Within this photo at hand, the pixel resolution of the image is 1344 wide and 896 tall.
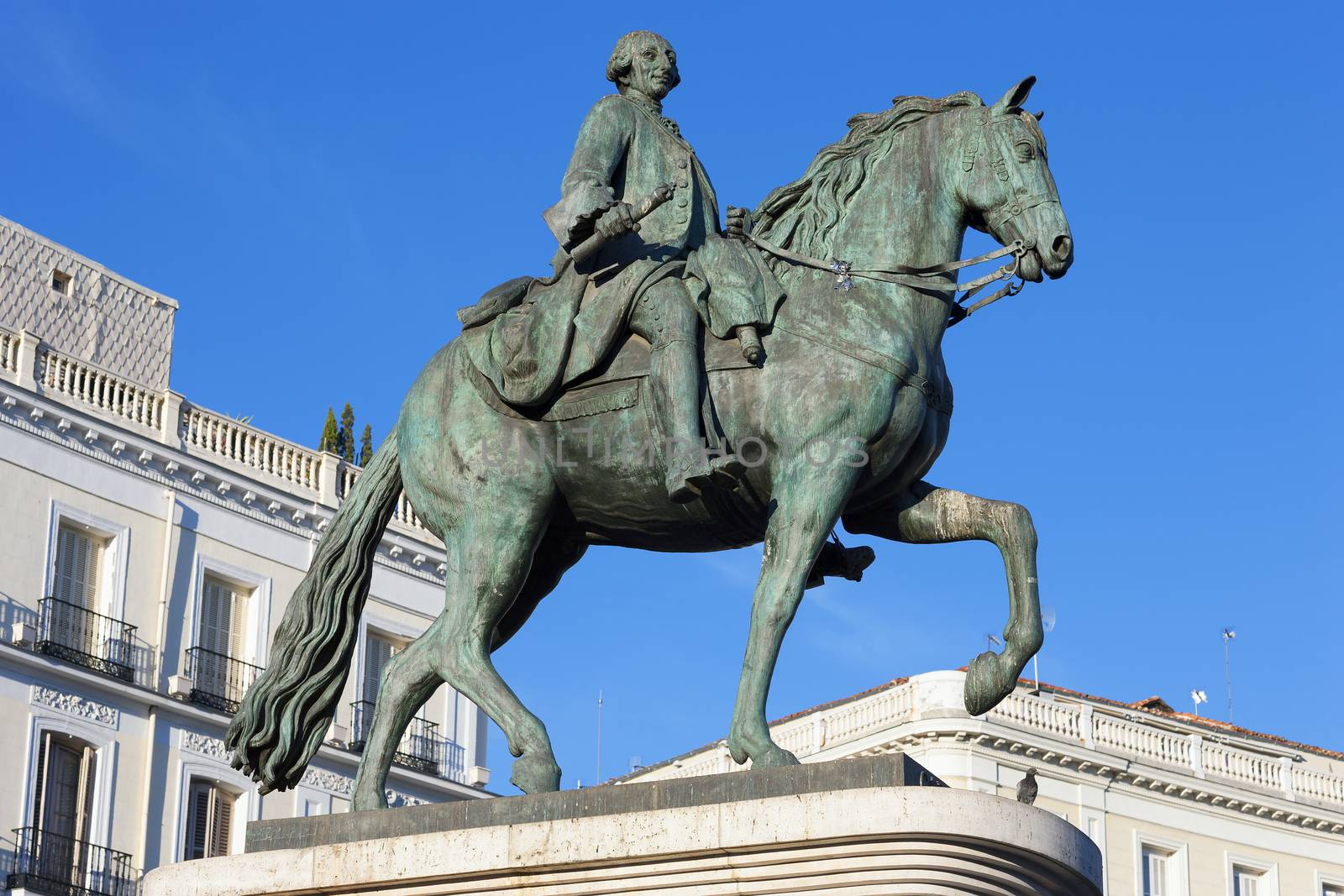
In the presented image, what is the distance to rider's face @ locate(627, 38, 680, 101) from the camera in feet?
41.5

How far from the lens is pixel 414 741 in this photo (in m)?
39.7

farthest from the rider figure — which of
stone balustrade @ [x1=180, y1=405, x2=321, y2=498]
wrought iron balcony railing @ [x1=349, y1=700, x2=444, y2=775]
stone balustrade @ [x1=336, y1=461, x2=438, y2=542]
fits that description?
stone balustrade @ [x1=336, y1=461, x2=438, y2=542]

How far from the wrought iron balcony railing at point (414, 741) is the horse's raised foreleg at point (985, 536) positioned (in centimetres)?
2702

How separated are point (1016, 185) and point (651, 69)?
198 cm

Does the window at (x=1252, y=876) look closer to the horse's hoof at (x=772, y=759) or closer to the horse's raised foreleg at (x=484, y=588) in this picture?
the horse's raised foreleg at (x=484, y=588)

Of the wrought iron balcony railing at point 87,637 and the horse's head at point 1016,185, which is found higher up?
the wrought iron balcony railing at point 87,637

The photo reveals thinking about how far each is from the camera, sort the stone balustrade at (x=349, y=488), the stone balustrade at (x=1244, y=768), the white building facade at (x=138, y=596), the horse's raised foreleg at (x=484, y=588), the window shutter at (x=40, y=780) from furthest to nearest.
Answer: the stone balustrade at (x=1244, y=768), the stone balustrade at (x=349, y=488), the white building facade at (x=138, y=596), the window shutter at (x=40, y=780), the horse's raised foreleg at (x=484, y=588)

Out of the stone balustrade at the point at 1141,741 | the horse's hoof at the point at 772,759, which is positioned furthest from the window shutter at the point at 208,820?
the horse's hoof at the point at 772,759

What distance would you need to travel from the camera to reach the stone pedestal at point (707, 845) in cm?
1018

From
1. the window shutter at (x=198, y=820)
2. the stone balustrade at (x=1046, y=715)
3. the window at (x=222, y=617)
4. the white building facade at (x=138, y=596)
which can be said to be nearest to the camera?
the white building facade at (x=138, y=596)

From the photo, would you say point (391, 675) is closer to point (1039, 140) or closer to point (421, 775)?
point (1039, 140)

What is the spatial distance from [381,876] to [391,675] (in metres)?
1.32

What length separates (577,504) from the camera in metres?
12.0

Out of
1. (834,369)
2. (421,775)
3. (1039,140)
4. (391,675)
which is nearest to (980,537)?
(834,369)
